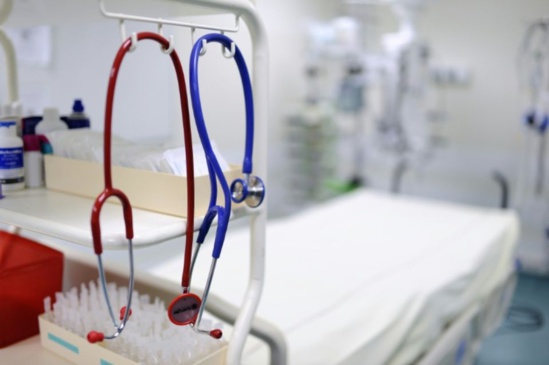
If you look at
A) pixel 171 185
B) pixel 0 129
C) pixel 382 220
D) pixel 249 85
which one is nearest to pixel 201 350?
pixel 171 185

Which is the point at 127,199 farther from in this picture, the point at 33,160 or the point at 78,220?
the point at 33,160

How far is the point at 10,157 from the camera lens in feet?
3.56

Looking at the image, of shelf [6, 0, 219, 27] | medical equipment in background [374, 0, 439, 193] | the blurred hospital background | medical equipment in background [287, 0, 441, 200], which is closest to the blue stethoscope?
shelf [6, 0, 219, 27]

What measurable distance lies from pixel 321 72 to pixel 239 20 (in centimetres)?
359

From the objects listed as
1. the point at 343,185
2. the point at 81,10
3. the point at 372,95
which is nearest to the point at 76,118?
the point at 81,10

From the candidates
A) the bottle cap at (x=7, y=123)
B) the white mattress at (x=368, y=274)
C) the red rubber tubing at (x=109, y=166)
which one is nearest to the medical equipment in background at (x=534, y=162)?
the white mattress at (x=368, y=274)

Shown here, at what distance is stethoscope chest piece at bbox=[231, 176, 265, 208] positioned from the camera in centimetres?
98

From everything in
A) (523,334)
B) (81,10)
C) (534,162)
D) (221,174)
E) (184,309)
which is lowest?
(523,334)

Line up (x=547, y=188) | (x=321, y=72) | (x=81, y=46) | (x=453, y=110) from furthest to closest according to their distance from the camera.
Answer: (x=321, y=72) → (x=453, y=110) → (x=547, y=188) → (x=81, y=46)

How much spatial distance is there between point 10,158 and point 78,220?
0.32 metres

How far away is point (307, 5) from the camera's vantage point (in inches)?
169

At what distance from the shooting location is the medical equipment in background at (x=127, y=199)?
74 centimetres

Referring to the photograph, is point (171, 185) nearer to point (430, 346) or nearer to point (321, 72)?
point (430, 346)

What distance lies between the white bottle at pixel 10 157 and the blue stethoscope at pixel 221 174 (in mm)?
473
